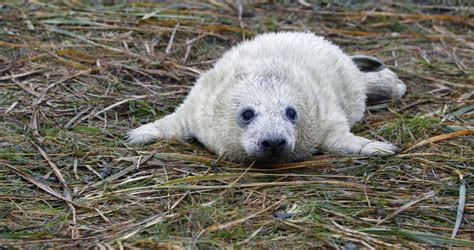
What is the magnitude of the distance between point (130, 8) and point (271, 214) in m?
4.49

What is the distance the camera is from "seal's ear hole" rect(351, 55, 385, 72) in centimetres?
684

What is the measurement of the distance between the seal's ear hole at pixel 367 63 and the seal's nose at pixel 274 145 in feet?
7.43

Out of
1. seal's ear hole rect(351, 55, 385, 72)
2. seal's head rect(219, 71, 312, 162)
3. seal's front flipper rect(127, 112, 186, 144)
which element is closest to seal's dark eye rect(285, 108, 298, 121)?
seal's head rect(219, 71, 312, 162)

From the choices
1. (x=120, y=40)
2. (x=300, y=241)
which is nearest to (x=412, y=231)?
(x=300, y=241)

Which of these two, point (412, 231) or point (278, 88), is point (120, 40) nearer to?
point (278, 88)

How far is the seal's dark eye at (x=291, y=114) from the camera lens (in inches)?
196

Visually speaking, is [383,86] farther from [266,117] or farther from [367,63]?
[266,117]

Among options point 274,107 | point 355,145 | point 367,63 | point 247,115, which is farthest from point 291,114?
point 367,63

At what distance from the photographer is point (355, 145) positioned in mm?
5195

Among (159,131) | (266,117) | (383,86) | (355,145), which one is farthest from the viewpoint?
(383,86)

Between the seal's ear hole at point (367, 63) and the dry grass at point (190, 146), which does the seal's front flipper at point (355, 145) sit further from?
the seal's ear hole at point (367, 63)

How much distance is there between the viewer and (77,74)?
658 centimetres

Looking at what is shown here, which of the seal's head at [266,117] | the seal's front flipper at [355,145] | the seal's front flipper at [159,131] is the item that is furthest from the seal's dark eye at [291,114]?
the seal's front flipper at [159,131]

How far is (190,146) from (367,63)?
2.08 metres
